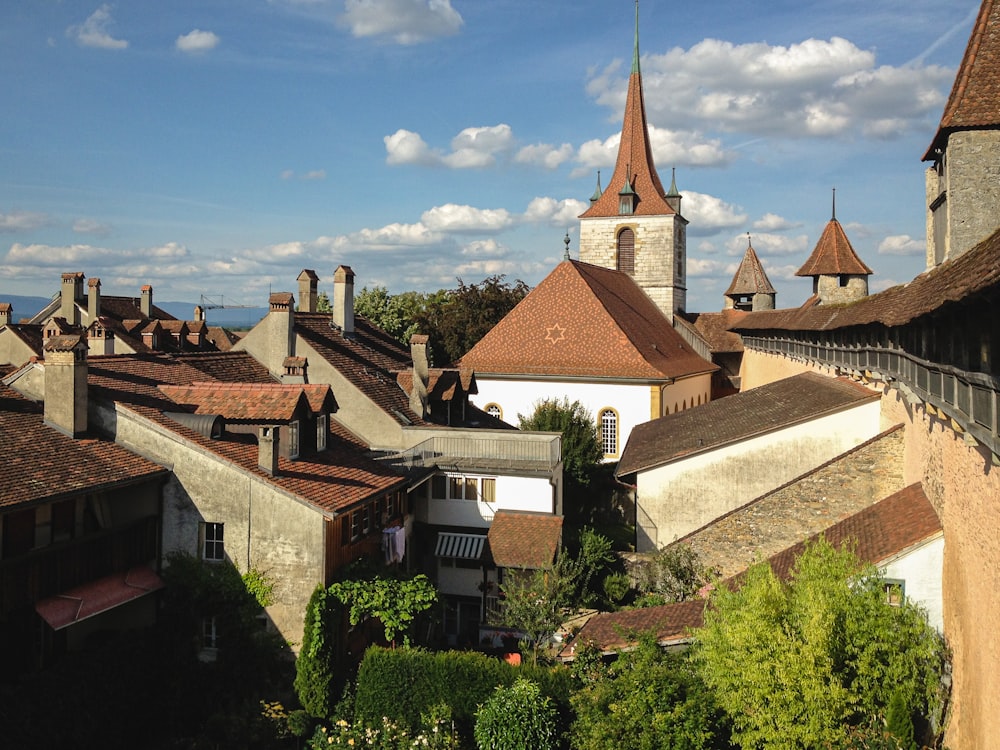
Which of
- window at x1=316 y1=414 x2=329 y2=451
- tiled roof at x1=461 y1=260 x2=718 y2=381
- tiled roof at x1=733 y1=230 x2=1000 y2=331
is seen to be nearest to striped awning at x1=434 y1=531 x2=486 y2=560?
window at x1=316 y1=414 x2=329 y2=451

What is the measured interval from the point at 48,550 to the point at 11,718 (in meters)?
2.90

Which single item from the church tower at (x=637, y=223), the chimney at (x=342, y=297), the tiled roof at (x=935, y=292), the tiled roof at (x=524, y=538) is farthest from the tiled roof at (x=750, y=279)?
the tiled roof at (x=524, y=538)

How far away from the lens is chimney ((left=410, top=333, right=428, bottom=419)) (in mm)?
27078

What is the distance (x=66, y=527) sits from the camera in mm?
15289

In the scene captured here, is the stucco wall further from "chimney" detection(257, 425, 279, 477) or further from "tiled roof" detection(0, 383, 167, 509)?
"tiled roof" detection(0, 383, 167, 509)

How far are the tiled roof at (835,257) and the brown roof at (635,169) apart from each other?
1002cm

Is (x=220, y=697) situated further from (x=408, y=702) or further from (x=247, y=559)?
(x=408, y=702)

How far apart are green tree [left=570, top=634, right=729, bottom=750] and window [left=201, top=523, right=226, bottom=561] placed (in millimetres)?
7795

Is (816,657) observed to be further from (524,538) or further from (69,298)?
(69,298)

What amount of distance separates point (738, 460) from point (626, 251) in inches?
1316

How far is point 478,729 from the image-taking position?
14633 millimetres

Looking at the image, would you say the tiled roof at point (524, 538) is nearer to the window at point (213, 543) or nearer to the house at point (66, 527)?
the window at point (213, 543)

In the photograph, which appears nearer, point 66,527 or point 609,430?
point 66,527

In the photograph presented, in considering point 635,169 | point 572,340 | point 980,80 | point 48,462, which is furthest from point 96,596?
point 635,169
